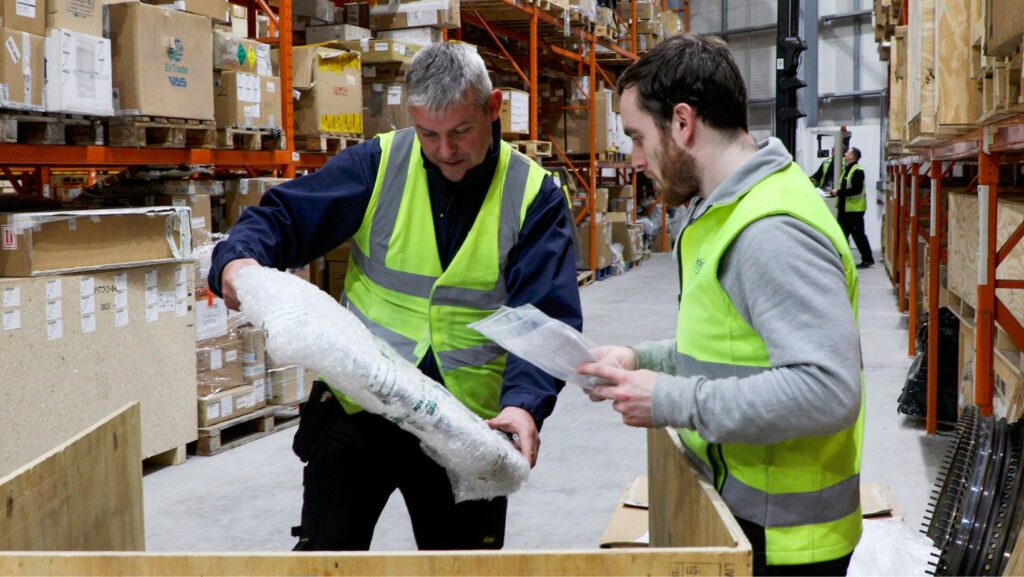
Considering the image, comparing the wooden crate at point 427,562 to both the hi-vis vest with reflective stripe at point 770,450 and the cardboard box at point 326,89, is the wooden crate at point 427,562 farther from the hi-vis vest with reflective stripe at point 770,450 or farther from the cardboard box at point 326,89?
the cardboard box at point 326,89

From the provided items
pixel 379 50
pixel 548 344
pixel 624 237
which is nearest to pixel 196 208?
pixel 379 50

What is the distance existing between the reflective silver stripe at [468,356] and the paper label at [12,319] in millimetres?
2953

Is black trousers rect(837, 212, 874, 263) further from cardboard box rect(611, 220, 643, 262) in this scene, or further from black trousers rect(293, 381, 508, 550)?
black trousers rect(293, 381, 508, 550)

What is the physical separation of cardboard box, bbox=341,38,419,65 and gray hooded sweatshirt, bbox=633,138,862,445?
6374 mm

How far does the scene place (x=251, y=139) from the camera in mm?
6195

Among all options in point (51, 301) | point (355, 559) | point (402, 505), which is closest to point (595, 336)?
point (402, 505)

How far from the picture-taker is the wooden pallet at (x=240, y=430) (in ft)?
18.5

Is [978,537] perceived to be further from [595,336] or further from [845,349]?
[595,336]

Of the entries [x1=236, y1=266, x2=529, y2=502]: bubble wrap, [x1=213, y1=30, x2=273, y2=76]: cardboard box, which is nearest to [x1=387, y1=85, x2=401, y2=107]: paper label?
[x1=213, y1=30, x2=273, y2=76]: cardboard box

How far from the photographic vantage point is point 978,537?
2840 mm

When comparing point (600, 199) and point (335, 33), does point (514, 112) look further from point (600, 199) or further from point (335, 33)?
point (600, 199)

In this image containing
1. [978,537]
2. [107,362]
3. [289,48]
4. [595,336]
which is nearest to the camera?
[978,537]

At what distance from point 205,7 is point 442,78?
3.85 metres

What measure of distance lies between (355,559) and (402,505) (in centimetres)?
350
